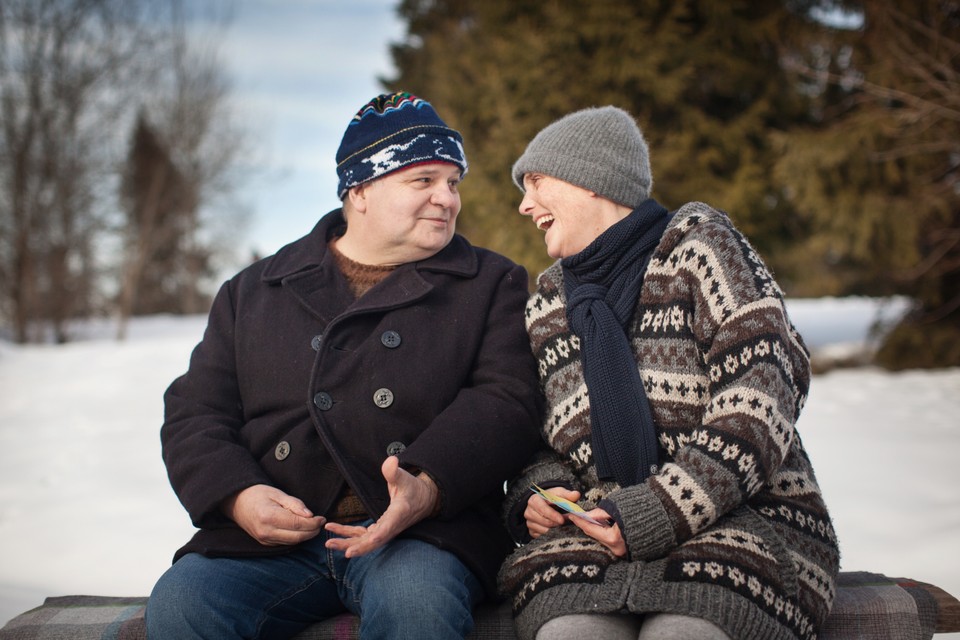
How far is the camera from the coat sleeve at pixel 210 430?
2242 mm

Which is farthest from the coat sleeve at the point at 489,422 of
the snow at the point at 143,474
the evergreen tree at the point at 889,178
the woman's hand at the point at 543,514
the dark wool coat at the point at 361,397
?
the evergreen tree at the point at 889,178

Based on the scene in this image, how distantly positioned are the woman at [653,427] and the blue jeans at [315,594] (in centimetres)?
21

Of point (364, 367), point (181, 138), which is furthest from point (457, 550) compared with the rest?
point (181, 138)

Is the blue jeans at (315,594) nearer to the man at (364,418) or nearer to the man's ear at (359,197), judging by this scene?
the man at (364,418)

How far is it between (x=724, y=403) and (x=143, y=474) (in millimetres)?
4535

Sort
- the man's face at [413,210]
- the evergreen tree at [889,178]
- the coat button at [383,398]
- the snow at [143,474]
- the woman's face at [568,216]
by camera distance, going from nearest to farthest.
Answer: the coat button at [383,398] < the woman's face at [568,216] < the man's face at [413,210] < the snow at [143,474] < the evergreen tree at [889,178]

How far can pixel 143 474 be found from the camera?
5.48 metres

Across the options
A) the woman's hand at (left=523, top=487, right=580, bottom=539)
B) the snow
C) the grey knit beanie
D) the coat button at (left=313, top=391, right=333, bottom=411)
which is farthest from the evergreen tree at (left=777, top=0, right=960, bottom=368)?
the coat button at (left=313, top=391, right=333, bottom=411)

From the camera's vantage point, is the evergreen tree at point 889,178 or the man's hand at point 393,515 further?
the evergreen tree at point 889,178

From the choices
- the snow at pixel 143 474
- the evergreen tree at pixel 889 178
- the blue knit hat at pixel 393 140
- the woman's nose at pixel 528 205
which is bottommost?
the snow at pixel 143 474

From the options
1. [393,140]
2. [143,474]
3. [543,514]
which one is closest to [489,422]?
[543,514]

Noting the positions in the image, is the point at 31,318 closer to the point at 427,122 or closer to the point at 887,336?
the point at 887,336

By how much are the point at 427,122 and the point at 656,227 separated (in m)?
0.77

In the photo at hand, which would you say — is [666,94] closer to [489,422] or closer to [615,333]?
[615,333]
